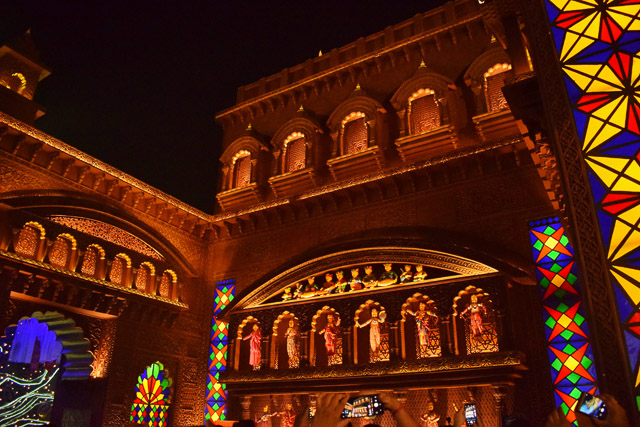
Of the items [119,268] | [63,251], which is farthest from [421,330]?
[63,251]

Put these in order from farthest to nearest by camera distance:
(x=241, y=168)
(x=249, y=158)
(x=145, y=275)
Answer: (x=241, y=168) → (x=249, y=158) → (x=145, y=275)

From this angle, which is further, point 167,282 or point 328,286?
point 167,282

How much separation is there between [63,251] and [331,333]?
5637 millimetres

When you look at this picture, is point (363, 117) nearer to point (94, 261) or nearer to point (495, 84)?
point (495, 84)

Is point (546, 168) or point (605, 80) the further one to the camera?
point (546, 168)

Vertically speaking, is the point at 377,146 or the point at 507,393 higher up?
the point at 377,146

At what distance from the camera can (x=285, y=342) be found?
1102cm

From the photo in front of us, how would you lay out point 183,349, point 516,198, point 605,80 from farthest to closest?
point 183,349, point 516,198, point 605,80

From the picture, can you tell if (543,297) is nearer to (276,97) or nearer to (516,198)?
(516,198)

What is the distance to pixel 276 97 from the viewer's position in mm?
14000

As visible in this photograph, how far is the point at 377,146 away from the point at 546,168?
5.19m

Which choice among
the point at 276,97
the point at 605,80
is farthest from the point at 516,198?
the point at 276,97

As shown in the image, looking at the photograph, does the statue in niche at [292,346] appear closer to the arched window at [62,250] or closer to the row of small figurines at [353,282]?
the row of small figurines at [353,282]

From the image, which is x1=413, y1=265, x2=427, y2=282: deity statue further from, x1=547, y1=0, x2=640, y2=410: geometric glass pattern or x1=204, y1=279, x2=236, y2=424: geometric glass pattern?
x1=547, y1=0, x2=640, y2=410: geometric glass pattern
